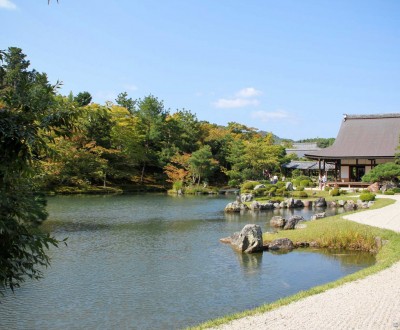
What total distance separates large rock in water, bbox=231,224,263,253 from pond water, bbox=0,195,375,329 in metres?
0.34

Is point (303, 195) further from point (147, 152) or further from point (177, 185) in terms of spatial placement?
point (147, 152)

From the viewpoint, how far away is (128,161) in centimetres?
3712

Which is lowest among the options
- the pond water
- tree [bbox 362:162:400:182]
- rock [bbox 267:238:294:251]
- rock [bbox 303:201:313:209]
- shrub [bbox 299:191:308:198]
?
the pond water

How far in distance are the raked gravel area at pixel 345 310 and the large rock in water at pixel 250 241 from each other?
183 inches

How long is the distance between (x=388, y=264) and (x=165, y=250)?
622cm

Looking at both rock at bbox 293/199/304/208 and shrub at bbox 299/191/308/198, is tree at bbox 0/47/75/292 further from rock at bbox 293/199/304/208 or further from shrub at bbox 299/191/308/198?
shrub at bbox 299/191/308/198

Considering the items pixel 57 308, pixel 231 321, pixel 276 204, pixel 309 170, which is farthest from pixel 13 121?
pixel 309 170

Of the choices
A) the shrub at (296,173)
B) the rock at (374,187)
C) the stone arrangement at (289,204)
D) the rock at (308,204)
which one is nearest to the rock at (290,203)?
the stone arrangement at (289,204)

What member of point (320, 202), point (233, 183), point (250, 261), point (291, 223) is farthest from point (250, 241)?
point (233, 183)

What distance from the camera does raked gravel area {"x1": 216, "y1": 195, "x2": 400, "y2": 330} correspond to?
16.4 feet

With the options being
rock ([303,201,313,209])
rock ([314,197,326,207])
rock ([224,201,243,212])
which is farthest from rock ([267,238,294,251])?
rock ([303,201,313,209])

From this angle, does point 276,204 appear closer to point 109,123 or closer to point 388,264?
point 388,264

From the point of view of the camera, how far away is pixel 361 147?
32469 mm

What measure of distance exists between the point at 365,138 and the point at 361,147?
5.31ft
